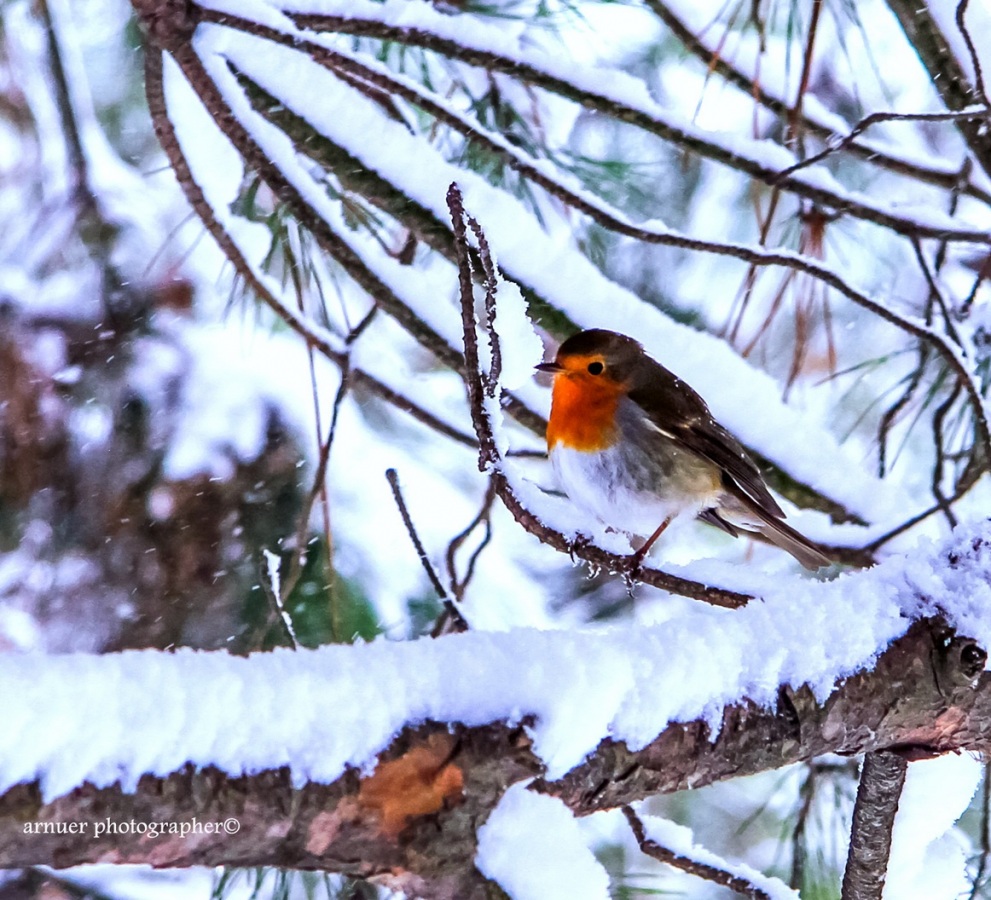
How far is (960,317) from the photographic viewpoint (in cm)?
243

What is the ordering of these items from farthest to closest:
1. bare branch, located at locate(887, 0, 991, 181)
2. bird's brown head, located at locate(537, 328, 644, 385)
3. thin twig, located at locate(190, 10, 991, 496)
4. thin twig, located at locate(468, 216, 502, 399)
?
bare branch, located at locate(887, 0, 991, 181)
bird's brown head, located at locate(537, 328, 644, 385)
thin twig, located at locate(190, 10, 991, 496)
thin twig, located at locate(468, 216, 502, 399)

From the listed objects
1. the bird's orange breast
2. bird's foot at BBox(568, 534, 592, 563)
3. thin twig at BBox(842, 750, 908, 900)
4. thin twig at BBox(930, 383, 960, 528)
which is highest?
the bird's orange breast

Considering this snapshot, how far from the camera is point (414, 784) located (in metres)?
0.83

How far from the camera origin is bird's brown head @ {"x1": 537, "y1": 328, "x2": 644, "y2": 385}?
199 cm

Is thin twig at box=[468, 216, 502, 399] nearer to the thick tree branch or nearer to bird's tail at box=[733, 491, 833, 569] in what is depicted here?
the thick tree branch

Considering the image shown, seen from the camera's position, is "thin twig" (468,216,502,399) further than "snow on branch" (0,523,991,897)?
Yes

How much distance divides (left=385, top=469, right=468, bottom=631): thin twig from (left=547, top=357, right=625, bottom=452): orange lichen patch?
499 mm

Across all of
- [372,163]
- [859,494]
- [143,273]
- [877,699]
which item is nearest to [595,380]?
[372,163]

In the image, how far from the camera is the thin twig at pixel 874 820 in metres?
1.15

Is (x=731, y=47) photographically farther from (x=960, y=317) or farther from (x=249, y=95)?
(x=249, y=95)

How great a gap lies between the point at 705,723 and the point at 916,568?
313 mm

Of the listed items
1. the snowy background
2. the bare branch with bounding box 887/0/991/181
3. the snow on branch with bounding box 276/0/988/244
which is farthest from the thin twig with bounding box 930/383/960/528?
the bare branch with bounding box 887/0/991/181

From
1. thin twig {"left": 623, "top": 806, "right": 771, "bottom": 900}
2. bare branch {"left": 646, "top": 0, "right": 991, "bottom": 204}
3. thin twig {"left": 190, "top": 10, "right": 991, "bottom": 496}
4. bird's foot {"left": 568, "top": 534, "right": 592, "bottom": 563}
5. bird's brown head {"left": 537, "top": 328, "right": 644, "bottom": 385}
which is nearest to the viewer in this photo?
thin twig {"left": 623, "top": 806, "right": 771, "bottom": 900}

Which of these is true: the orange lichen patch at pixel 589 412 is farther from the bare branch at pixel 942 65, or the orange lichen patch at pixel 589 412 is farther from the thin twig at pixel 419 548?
the bare branch at pixel 942 65
